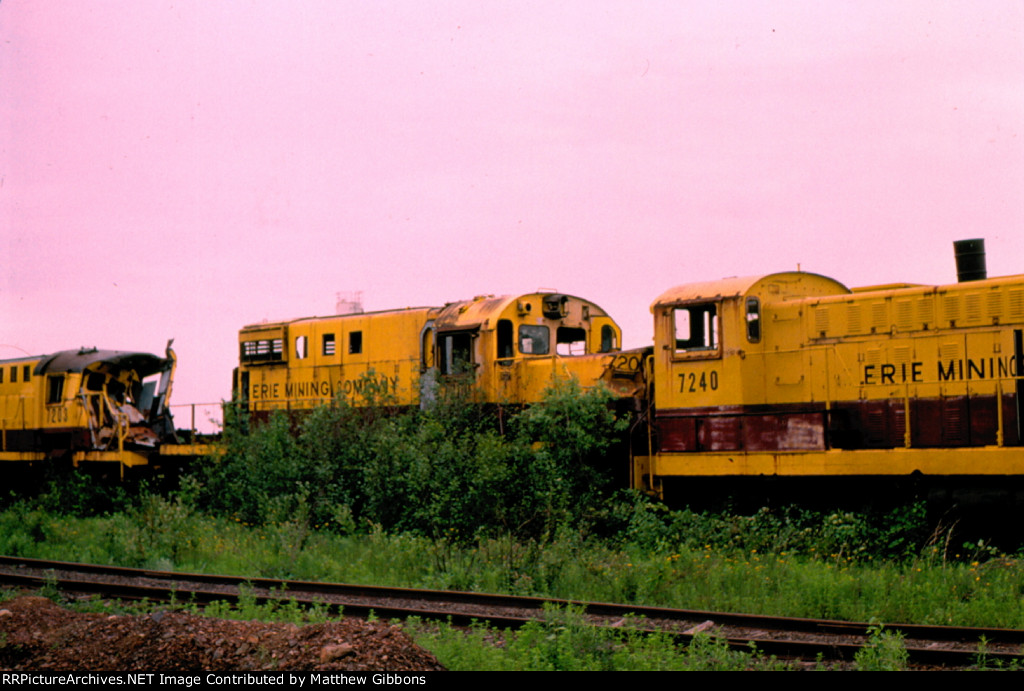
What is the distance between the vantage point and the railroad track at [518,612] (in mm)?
7531

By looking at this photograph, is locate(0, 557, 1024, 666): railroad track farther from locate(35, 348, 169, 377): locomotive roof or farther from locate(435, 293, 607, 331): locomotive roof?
locate(35, 348, 169, 377): locomotive roof

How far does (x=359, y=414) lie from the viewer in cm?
1697

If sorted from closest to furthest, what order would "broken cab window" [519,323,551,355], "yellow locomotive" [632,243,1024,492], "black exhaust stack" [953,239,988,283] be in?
"yellow locomotive" [632,243,1024,492] → "black exhaust stack" [953,239,988,283] → "broken cab window" [519,323,551,355]

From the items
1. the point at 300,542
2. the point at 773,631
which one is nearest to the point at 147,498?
the point at 300,542

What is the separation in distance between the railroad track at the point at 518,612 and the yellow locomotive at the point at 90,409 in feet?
26.2

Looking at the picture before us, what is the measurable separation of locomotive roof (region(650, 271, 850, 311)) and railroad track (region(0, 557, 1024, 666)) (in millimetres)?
5500

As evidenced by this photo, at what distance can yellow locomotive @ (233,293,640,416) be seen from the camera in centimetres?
1591

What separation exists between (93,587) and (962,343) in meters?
10.6

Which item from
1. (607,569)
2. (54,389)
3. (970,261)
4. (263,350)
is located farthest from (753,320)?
(54,389)

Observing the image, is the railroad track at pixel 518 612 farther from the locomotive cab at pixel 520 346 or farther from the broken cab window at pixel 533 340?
the broken cab window at pixel 533 340

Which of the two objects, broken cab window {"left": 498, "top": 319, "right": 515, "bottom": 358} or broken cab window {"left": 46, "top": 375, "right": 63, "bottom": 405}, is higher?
broken cab window {"left": 498, "top": 319, "right": 515, "bottom": 358}

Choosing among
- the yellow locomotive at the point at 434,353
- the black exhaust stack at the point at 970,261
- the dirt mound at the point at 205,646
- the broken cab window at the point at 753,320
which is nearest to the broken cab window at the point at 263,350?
the yellow locomotive at the point at 434,353

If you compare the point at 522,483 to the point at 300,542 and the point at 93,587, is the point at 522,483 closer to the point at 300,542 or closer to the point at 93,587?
the point at 300,542

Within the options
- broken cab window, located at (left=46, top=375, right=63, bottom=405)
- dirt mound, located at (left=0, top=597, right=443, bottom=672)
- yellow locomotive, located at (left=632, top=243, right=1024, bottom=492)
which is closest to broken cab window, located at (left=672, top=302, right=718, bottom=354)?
yellow locomotive, located at (left=632, top=243, right=1024, bottom=492)
